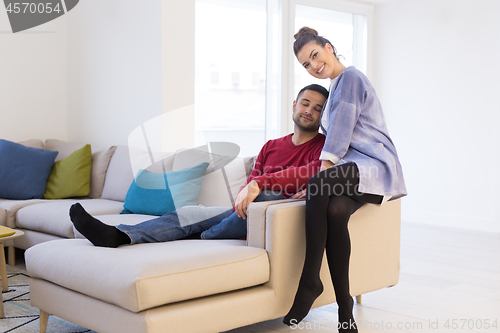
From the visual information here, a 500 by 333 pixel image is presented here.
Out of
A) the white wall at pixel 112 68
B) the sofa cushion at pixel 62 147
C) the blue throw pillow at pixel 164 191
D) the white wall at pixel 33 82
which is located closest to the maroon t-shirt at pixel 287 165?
the blue throw pillow at pixel 164 191

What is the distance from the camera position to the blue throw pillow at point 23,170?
3.65 metres

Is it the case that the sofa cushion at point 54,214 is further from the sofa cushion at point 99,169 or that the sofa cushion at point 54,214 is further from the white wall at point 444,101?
the white wall at point 444,101

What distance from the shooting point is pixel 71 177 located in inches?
148

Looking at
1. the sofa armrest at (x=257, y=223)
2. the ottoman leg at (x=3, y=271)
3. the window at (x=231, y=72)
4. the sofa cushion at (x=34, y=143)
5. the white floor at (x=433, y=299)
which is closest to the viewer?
the sofa armrest at (x=257, y=223)

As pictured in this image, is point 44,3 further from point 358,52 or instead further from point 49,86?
point 358,52

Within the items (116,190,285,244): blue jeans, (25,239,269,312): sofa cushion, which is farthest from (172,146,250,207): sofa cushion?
(25,239,269,312): sofa cushion

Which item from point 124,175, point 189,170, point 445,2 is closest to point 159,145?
point 124,175

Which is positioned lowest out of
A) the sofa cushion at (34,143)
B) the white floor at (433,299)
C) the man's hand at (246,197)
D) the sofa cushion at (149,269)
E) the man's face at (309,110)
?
the white floor at (433,299)

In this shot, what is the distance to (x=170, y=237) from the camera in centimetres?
219

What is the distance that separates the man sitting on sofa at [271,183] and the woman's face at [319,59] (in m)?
0.11

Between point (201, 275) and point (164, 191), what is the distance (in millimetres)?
1350

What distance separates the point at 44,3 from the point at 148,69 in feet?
4.71

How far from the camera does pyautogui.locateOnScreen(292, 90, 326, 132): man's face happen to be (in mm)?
2293

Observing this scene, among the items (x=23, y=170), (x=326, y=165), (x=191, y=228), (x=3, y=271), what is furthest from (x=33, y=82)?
(x=326, y=165)
